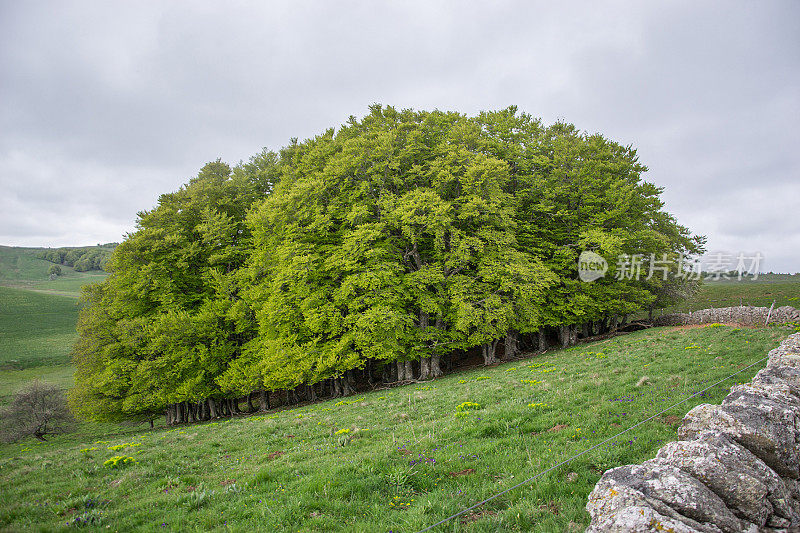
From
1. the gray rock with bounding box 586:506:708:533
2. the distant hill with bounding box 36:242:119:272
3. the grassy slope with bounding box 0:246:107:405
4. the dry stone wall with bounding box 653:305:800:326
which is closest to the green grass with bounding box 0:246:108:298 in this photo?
the grassy slope with bounding box 0:246:107:405

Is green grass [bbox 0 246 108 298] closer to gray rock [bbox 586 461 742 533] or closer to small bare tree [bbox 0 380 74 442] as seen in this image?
small bare tree [bbox 0 380 74 442]

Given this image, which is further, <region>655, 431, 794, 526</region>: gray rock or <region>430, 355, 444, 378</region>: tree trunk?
<region>430, 355, 444, 378</region>: tree trunk

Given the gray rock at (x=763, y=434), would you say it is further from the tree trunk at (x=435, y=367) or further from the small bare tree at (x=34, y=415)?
the small bare tree at (x=34, y=415)

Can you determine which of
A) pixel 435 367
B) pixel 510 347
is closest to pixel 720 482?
pixel 435 367

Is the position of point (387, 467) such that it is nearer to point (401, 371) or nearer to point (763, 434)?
point (763, 434)

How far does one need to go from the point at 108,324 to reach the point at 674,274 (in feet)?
160

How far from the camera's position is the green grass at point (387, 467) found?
5422mm

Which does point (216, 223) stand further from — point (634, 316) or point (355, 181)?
point (634, 316)

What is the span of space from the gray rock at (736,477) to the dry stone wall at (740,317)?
93.3ft

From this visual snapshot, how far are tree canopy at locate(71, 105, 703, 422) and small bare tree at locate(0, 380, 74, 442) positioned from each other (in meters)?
8.13

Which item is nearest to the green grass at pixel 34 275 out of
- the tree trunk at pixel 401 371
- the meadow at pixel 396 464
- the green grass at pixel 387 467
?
the tree trunk at pixel 401 371

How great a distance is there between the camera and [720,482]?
156 inches

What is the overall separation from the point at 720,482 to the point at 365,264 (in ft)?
70.8

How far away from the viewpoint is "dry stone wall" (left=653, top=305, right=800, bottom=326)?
25.0 m
